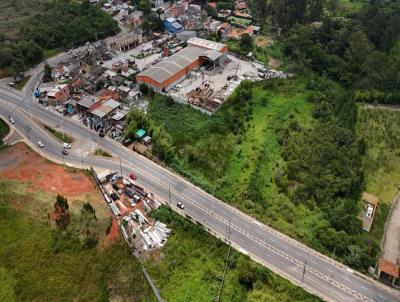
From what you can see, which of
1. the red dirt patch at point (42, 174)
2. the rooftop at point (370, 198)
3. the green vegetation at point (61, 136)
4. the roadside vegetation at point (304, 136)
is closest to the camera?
the roadside vegetation at point (304, 136)

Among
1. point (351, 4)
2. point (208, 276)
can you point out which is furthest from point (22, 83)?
point (351, 4)

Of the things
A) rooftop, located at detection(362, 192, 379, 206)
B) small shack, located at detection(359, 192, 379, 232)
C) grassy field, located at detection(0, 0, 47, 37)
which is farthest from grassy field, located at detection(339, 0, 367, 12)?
grassy field, located at detection(0, 0, 47, 37)

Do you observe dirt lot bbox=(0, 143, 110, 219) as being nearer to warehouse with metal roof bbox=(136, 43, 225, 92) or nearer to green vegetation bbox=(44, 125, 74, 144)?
green vegetation bbox=(44, 125, 74, 144)

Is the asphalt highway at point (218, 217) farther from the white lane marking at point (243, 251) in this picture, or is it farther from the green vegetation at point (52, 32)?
the green vegetation at point (52, 32)

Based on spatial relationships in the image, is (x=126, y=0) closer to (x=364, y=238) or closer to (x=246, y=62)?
(x=246, y=62)

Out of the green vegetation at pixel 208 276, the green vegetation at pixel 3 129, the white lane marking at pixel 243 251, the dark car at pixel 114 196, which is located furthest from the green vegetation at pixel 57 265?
the green vegetation at pixel 3 129

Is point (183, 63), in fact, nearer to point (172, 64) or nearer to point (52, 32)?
point (172, 64)
